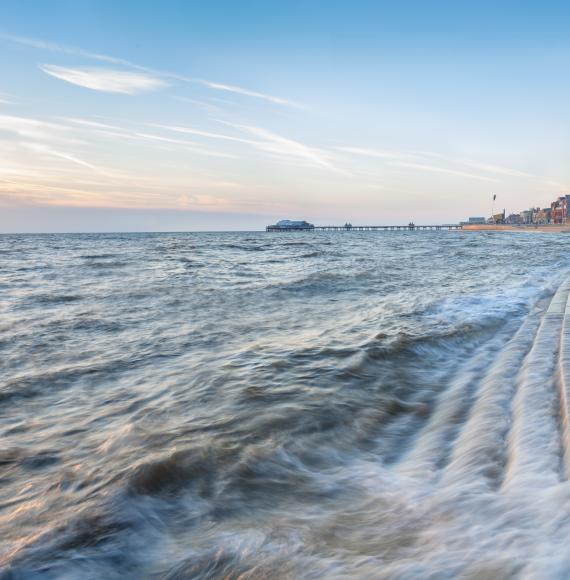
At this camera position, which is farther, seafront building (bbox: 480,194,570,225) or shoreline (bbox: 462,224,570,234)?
seafront building (bbox: 480,194,570,225)

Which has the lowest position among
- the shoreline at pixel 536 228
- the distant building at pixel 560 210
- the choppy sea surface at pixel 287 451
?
the choppy sea surface at pixel 287 451

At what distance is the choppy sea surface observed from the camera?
7.54ft

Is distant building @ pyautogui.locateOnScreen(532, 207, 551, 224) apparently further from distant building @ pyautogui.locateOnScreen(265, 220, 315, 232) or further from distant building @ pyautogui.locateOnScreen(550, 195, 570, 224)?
distant building @ pyautogui.locateOnScreen(265, 220, 315, 232)

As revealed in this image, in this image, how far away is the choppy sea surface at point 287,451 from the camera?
7.54 ft

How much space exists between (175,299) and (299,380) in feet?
24.8

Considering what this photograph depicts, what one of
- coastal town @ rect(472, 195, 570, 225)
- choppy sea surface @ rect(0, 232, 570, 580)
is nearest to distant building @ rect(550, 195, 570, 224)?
coastal town @ rect(472, 195, 570, 225)

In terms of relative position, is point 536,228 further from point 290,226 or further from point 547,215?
point 290,226

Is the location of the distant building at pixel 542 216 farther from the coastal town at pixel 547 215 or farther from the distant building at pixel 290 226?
the distant building at pixel 290 226

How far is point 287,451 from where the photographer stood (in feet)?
11.7

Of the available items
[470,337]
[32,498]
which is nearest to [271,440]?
[32,498]

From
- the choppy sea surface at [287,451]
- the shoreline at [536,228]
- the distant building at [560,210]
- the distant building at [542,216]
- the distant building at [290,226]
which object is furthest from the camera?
the distant building at [290,226]

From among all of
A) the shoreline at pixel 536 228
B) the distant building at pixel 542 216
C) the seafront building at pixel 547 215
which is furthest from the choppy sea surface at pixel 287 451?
the distant building at pixel 542 216

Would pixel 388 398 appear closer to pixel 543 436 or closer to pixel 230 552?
pixel 543 436

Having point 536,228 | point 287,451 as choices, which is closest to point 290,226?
point 536,228
